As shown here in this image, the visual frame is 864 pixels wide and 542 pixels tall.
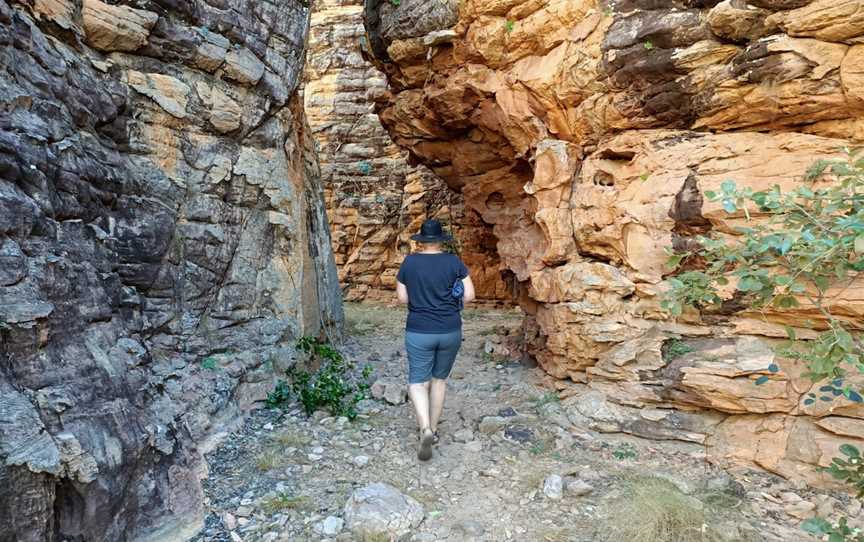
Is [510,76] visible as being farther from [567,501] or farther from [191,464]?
[191,464]

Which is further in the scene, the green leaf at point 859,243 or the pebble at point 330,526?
the pebble at point 330,526

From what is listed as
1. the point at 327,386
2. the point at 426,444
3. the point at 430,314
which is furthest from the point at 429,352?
the point at 327,386

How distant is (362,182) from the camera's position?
1529 cm

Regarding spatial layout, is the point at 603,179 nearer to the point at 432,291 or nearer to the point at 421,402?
the point at 432,291

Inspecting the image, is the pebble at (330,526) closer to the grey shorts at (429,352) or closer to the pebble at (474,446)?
the grey shorts at (429,352)

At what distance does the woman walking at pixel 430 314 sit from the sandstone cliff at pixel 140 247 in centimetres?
180

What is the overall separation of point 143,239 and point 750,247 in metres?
4.64

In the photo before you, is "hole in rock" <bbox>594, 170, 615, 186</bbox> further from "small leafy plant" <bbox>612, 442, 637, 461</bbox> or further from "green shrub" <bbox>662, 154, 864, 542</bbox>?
"green shrub" <bbox>662, 154, 864, 542</bbox>

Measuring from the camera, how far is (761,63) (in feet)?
13.5

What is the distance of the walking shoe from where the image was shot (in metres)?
3.97

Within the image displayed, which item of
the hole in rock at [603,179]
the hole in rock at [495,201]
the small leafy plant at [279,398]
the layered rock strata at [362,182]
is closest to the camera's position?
the small leafy plant at [279,398]

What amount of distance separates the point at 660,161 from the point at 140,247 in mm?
5030

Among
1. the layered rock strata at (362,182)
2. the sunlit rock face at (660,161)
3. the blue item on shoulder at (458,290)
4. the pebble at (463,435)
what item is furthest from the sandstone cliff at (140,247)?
the layered rock strata at (362,182)

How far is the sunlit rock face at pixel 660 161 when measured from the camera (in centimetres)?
398
